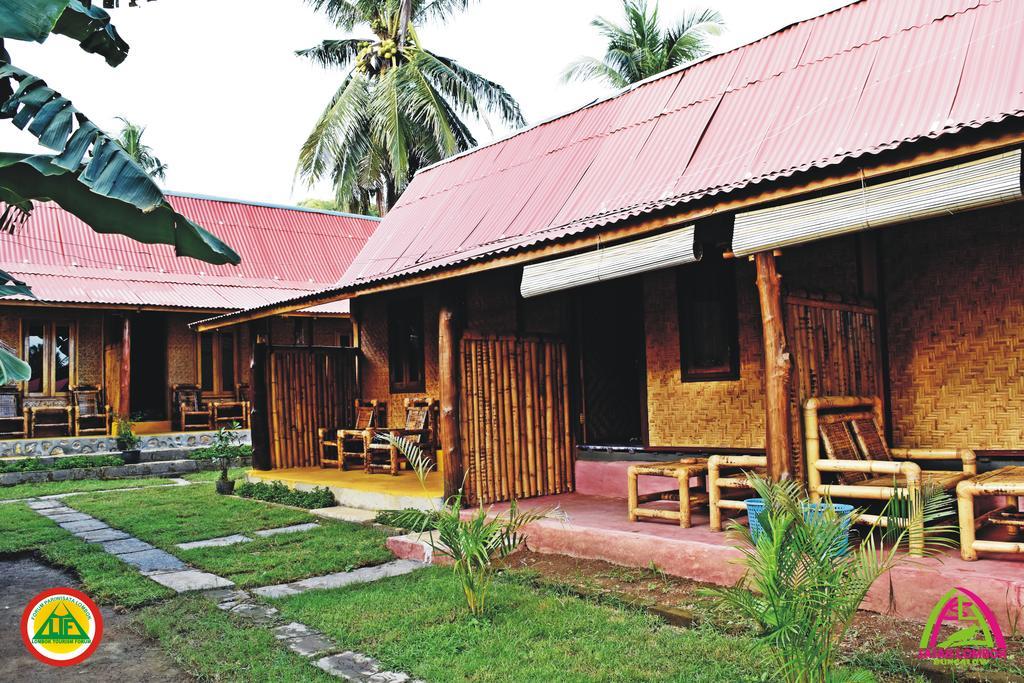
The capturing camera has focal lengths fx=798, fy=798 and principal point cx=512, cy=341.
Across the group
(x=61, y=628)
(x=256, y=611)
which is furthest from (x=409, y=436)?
(x=61, y=628)

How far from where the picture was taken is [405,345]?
11.2 metres

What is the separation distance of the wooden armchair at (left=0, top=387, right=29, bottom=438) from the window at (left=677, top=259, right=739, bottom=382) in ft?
39.3

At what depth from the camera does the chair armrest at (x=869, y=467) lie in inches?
179

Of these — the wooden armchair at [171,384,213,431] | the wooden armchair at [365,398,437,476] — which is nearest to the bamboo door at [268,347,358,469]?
the wooden armchair at [365,398,437,476]

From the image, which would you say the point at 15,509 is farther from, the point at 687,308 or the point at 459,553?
the point at 687,308

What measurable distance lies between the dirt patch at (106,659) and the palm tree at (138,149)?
31280 mm

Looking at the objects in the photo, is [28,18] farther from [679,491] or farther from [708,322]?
[708,322]

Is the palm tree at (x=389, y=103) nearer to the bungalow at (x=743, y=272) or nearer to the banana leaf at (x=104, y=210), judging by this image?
the bungalow at (x=743, y=272)

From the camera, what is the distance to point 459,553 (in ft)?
15.1

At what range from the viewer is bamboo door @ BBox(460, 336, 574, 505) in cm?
737

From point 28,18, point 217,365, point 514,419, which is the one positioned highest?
point 28,18

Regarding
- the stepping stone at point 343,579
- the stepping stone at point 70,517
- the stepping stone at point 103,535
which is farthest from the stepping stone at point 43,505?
the stepping stone at point 343,579

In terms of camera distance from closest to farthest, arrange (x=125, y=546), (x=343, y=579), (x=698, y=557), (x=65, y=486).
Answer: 1. (x=698, y=557)
2. (x=343, y=579)
3. (x=125, y=546)
4. (x=65, y=486)

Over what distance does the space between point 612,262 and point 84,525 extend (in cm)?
635
